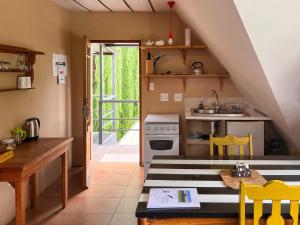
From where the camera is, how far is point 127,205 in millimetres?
4086

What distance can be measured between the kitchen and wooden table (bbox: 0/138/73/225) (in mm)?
337

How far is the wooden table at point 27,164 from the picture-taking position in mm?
2764

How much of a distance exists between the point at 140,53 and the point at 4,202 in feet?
10.0

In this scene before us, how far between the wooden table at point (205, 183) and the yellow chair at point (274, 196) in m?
0.10

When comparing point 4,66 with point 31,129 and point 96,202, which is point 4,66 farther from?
point 96,202

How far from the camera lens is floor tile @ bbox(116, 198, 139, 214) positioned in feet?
12.9

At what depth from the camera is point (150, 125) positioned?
4883mm

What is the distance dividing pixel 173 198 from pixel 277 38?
52.8 inches

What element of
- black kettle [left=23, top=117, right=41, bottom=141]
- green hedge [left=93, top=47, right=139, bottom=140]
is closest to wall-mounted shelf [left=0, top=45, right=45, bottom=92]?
black kettle [left=23, top=117, right=41, bottom=141]

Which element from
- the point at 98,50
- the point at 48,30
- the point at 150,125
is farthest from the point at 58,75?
the point at 98,50

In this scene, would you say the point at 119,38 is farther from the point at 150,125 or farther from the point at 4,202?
the point at 4,202

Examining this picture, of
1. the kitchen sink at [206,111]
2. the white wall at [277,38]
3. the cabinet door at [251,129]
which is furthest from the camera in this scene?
the kitchen sink at [206,111]

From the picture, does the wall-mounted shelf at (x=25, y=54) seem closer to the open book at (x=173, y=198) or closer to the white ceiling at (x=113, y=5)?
the white ceiling at (x=113, y=5)

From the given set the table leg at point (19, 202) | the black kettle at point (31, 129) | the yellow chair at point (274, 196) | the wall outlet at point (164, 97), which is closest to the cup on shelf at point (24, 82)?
the black kettle at point (31, 129)
